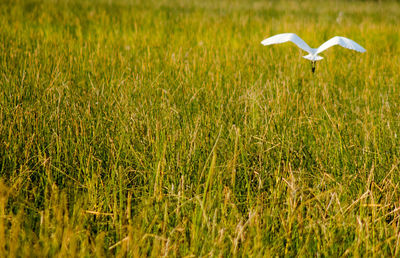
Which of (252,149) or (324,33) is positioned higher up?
(324,33)

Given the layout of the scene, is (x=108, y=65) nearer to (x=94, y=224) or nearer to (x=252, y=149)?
(x=252, y=149)

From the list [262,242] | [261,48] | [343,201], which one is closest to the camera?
[262,242]

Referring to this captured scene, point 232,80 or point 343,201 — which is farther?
point 232,80

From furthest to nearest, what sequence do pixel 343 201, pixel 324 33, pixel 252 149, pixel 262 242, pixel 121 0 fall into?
pixel 121 0
pixel 324 33
pixel 252 149
pixel 343 201
pixel 262 242

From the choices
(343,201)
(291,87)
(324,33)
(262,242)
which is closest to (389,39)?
(324,33)

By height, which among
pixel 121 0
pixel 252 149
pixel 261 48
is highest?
pixel 121 0

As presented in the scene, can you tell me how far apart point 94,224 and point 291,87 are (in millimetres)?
1567

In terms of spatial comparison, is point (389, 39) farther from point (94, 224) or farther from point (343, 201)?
point (94, 224)

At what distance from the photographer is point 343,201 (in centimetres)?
124

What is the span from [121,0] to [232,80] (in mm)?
5744

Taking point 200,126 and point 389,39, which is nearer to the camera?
point 200,126

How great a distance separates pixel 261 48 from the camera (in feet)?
10.9

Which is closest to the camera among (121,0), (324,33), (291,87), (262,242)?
(262,242)

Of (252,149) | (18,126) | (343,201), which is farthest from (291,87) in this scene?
(18,126)
